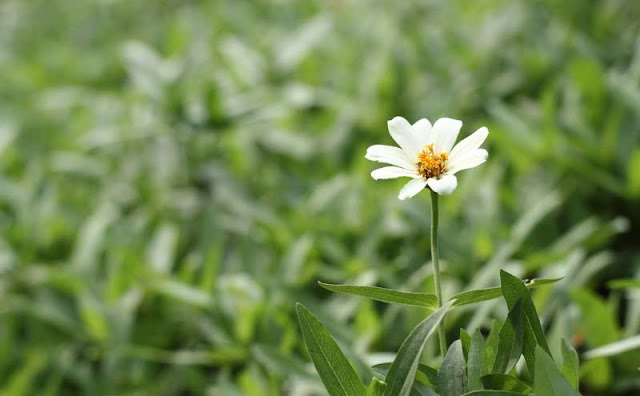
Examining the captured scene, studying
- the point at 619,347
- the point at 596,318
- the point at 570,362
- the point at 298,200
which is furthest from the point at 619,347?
the point at 298,200

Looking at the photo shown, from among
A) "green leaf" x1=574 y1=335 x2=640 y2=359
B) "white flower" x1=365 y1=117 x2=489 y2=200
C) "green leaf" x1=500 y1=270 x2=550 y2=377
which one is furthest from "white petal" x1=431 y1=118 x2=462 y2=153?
"green leaf" x1=574 y1=335 x2=640 y2=359

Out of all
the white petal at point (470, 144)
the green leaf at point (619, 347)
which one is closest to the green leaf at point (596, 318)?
the green leaf at point (619, 347)

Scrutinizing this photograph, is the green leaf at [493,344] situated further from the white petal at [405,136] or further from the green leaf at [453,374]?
the white petal at [405,136]

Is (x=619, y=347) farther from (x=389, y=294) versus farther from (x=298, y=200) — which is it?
(x=298, y=200)

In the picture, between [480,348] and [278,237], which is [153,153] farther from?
[480,348]

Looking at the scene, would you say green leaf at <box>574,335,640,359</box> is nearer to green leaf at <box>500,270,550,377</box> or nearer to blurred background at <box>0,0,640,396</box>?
blurred background at <box>0,0,640,396</box>
